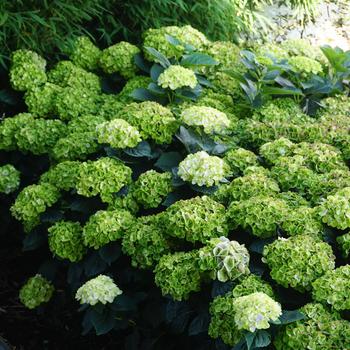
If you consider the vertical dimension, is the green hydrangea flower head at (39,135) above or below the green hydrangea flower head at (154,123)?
below

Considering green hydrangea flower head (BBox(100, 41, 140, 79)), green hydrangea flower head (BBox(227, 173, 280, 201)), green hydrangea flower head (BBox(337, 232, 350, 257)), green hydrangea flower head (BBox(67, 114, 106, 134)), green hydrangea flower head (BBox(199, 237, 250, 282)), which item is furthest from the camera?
green hydrangea flower head (BBox(100, 41, 140, 79))

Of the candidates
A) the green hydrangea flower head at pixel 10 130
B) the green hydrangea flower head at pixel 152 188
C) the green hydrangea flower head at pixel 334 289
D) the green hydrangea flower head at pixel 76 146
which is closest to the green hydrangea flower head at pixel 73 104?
the green hydrangea flower head at pixel 10 130

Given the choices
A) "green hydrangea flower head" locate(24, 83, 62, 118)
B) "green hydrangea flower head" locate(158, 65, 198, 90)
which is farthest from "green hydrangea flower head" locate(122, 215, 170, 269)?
"green hydrangea flower head" locate(24, 83, 62, 118)

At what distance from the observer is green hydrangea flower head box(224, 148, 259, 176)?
8.63 ft

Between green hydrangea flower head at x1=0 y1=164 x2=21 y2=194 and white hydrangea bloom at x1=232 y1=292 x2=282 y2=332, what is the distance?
152cm

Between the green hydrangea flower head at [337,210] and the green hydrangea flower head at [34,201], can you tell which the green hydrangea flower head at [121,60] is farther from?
the green hydrangea flower head at [337,210]

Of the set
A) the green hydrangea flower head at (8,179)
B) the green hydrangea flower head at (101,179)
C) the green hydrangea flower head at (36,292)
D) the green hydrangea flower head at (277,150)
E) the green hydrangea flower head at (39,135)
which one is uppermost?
the green hydrangea flower head at (277,150)

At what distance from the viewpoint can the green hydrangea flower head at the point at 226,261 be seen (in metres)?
2.01

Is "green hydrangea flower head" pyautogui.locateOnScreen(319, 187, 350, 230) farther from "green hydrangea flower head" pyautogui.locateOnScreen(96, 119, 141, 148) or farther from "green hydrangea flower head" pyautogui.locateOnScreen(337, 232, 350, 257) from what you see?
"green hydrangea flower head" pyautogui.locateOnScreen(96, 119, 141, 148)

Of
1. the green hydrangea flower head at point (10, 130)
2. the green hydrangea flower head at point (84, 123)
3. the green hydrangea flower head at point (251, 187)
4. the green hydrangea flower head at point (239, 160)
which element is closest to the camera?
the green hydrangea flower head at point (251, 187)

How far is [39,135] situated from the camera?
3008 mm

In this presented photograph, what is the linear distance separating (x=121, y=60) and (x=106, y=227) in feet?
4.16

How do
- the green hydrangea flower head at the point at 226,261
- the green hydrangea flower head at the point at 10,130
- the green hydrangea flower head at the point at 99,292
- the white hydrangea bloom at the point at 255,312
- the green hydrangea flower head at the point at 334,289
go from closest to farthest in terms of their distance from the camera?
the white hydrangea bloom at the point at 255,312, the green hydrangea flower head at the point at 334,289, the green hydrangea flower head at the point at 226,261, the green hydrangea flower head at the point at 99,292, the green hydrangea flower head at the point at 10,130

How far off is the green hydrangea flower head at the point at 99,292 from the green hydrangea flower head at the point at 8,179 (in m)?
0.90
